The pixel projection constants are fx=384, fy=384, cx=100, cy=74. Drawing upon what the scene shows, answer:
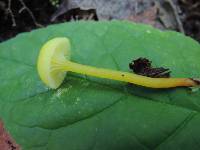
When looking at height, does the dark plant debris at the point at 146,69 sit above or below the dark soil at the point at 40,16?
above

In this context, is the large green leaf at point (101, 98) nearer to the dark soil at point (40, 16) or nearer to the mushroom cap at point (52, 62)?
the mushroom cap at point (52, 62)

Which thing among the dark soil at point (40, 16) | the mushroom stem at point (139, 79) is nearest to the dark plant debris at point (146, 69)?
the mushroom stem at point (139, 79)

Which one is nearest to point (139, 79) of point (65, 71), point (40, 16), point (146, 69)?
point (146, 69)

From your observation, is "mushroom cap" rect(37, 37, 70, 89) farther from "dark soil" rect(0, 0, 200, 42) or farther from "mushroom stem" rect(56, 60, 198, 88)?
"dark soil" rect(0, 0, 200, 42)

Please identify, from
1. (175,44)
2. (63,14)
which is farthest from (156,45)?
(63,14)

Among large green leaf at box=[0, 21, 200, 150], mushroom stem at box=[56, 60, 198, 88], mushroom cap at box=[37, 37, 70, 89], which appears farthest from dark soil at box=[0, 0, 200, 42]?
mushroom stem at box=[56, 60, 198, 88]

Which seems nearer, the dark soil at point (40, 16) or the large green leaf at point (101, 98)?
the large green leaf at point (101, 98)

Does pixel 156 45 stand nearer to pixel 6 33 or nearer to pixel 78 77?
pixel 78 77
